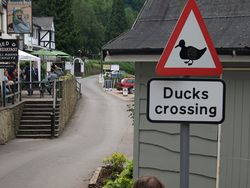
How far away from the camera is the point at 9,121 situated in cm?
2034

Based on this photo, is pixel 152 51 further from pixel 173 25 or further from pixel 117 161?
pixel 117 161

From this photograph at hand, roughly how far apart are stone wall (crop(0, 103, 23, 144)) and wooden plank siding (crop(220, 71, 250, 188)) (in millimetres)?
14064

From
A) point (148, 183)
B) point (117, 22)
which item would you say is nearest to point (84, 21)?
point (117, 22)

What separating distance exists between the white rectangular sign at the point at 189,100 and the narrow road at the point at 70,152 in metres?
8.80

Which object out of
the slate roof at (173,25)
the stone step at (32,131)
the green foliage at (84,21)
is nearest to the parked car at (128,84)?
the stone step at (32,131)

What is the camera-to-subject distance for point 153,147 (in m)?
6.86

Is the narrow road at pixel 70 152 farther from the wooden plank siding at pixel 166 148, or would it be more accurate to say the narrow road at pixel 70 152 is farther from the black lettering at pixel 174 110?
the black lettering at pixel 174 110

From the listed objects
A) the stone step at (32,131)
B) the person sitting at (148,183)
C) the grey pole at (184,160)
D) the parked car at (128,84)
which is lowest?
the stone step at (32,131)

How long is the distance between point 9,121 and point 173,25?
14.7 metres

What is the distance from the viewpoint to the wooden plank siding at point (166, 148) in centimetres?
641

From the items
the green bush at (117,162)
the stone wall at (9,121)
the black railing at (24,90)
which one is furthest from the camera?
the black railing at (24,90)

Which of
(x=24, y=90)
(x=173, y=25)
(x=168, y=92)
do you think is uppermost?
(x=173, y=25)

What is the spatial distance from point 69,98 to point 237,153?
21374mm

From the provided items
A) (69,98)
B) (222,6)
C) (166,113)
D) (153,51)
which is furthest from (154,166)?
(69,98)
